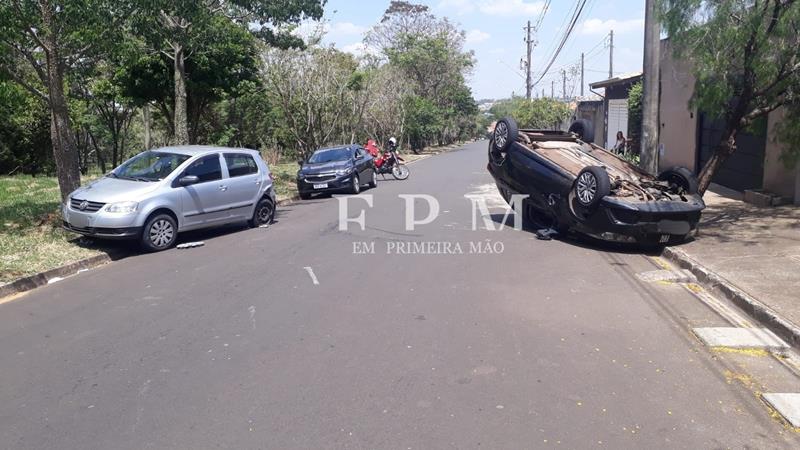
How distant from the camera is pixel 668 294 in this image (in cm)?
802

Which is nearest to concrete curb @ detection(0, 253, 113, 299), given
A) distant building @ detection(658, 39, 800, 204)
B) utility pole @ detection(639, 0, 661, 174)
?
utility pole @ detection(639, 0, 661, 174)

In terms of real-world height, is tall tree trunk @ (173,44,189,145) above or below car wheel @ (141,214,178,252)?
above

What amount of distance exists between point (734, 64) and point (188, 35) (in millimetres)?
11923

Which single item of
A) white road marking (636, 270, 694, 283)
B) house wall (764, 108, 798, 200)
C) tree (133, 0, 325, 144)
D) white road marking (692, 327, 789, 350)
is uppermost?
tree (133, 0, 325, 144)

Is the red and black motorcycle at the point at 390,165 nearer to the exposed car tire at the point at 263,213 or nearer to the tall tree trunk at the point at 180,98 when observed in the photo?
the tall tree trunk at the point at 180,98

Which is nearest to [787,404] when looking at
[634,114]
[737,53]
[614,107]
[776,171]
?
[737,53]

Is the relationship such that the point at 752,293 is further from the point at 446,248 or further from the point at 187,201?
the point at 187,201

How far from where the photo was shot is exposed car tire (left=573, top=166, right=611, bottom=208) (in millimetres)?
10320

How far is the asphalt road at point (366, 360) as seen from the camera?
14.2ft

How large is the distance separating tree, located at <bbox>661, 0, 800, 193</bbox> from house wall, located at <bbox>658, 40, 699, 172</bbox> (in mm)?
8298

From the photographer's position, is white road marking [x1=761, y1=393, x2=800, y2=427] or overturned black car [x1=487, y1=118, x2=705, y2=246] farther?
overturned black car [x1=487, y1=118, x2=705, y2=246]

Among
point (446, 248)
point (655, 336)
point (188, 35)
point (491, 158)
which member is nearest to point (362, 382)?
point (655, 336)

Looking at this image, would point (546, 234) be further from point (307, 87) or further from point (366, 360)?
point (307, 87)

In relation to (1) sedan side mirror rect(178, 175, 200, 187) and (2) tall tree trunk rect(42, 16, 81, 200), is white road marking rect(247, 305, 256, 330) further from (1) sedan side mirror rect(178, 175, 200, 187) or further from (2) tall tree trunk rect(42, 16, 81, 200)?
(2) tall tree trunk rect(42, 16, 81, 200)
